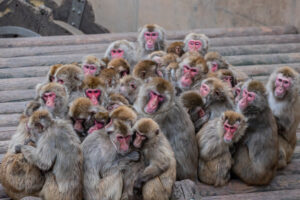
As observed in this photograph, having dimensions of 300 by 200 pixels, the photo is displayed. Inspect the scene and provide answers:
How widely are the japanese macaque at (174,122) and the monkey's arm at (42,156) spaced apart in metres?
1.26

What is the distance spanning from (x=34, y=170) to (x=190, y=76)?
2.67 meters

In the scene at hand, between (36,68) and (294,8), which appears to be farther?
(294,8)

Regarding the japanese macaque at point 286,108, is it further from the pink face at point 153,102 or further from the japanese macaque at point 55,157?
the japanese macaque at point 55,157

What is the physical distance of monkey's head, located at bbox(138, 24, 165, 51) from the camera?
9391mm

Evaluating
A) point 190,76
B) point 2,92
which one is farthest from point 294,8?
point 2,92

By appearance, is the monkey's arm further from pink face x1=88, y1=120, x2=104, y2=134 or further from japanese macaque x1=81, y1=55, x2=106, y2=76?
japanese macaque x1=81, y1=55, x2=106, y2=76

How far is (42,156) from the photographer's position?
5.52 m

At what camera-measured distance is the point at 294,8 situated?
11.6 meters

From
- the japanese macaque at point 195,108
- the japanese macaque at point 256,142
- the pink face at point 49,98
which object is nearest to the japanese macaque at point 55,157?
the pink face at point 49,98

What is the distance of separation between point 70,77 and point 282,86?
2.51 meters

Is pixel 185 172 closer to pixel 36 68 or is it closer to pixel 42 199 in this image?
pixel 42 199

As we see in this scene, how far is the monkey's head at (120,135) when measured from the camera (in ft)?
18.4

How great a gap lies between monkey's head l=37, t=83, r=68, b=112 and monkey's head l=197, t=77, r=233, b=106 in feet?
5.16

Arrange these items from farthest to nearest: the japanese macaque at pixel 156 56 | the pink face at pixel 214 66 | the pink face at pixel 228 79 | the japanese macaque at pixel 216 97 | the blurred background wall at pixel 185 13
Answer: the blurred background wall at pixel 185 13 < the japanese macaque at pixel 156 56 < the pink face at pixel 214 66 < the pink face at pixel 228 79 < the japanese macaque at pixel 216 97
